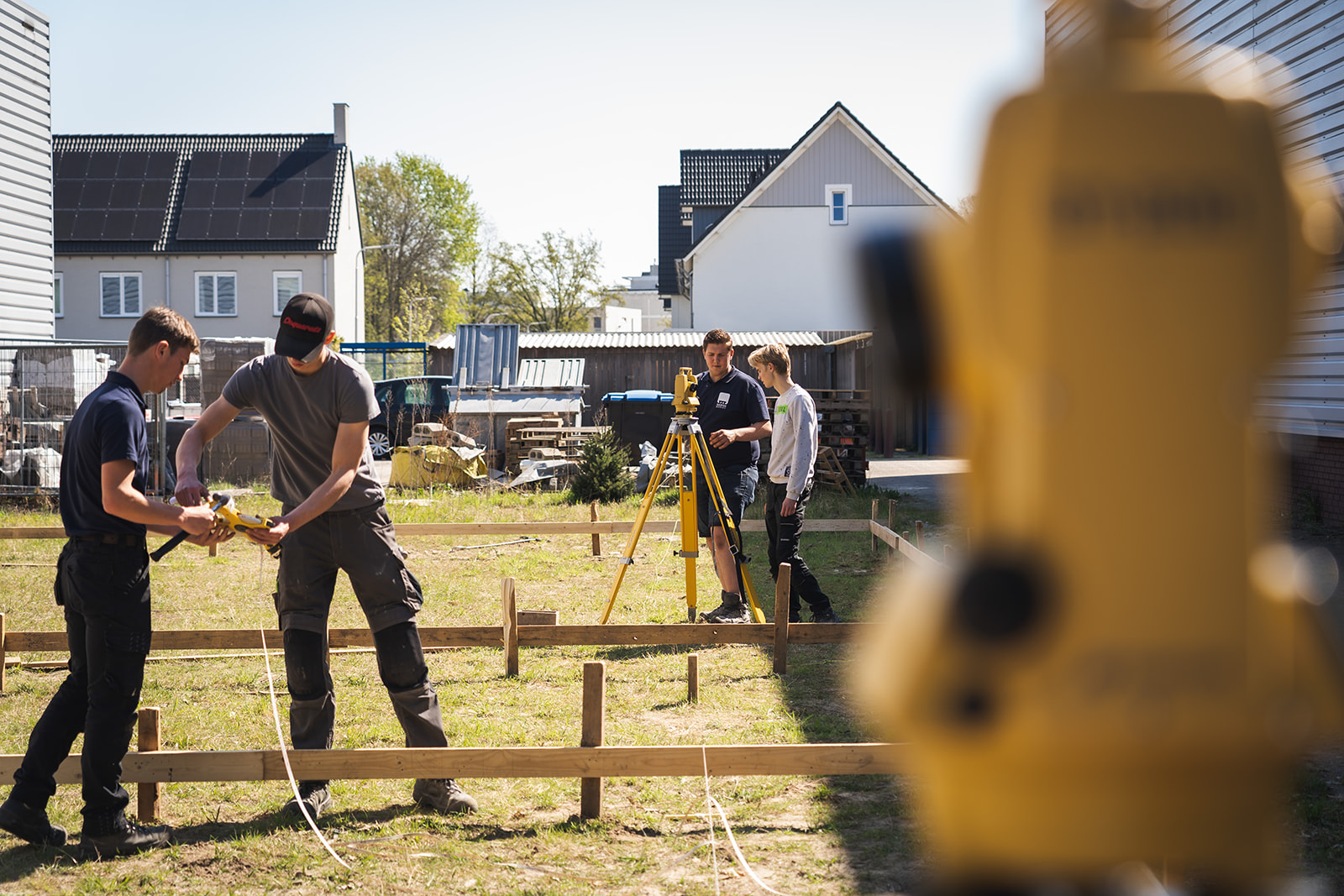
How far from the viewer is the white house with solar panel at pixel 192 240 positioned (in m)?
37.9

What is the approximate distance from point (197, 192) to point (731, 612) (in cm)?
3695

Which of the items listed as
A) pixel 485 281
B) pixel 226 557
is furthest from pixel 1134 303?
pixel 485 281

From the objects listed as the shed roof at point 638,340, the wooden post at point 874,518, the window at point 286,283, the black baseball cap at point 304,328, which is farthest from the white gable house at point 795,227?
the black baseball cap at point 304,328

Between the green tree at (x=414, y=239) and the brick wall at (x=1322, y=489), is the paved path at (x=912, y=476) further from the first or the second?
the green tree at (x=414, y=239)

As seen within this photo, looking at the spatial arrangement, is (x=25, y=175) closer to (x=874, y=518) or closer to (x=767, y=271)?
(x=874, y=518)

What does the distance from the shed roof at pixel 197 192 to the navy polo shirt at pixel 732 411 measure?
32.6 m

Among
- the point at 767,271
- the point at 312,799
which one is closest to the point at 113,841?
A: the point at 312,799

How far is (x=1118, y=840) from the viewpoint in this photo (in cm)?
73

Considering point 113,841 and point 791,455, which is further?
point 791,455

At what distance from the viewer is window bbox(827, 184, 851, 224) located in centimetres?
3434

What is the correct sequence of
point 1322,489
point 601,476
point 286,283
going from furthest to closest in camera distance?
point 286,283, point 601,476, point 1322,489

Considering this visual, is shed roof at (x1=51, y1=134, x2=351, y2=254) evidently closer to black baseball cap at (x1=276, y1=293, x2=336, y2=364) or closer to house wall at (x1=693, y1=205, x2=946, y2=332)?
house wall at (x1=693, y1=205, x2=946, y2=332)

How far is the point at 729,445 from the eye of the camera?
Answer: 844cm

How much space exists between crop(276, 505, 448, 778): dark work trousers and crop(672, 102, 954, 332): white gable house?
30195 mm
